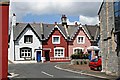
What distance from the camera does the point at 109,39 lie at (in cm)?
2483

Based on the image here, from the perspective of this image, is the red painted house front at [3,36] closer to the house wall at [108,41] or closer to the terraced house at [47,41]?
the house wall at [108,41]

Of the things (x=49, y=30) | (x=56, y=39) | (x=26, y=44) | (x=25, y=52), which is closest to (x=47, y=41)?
(x=56, y=39)

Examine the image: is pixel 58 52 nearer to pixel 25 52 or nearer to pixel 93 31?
pixel 25 52

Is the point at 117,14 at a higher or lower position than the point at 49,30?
lower

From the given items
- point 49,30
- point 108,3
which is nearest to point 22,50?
point 49,30

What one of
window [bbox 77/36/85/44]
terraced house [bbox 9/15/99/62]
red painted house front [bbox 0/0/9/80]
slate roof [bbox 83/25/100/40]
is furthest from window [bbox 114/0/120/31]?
slate roof [bbox 83/25/100/40]

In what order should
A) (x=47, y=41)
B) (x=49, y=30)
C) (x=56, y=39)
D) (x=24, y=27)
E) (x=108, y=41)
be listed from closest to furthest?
1. (x=108, y=41)
2. (x=24, y=27)
3. (x=47, y=41)
4. (x=56, y=39)
5. (x=49, y=30)

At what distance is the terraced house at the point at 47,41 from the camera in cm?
5241

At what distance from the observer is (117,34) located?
2309 cm

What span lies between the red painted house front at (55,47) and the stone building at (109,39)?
2726 centimetres

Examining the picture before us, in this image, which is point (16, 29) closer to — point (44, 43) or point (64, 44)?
point (44, 43)

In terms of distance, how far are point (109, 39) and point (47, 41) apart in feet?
97.9

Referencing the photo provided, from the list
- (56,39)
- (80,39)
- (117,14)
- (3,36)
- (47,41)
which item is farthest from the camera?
(80,39)

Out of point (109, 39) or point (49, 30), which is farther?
point (49, 30)
